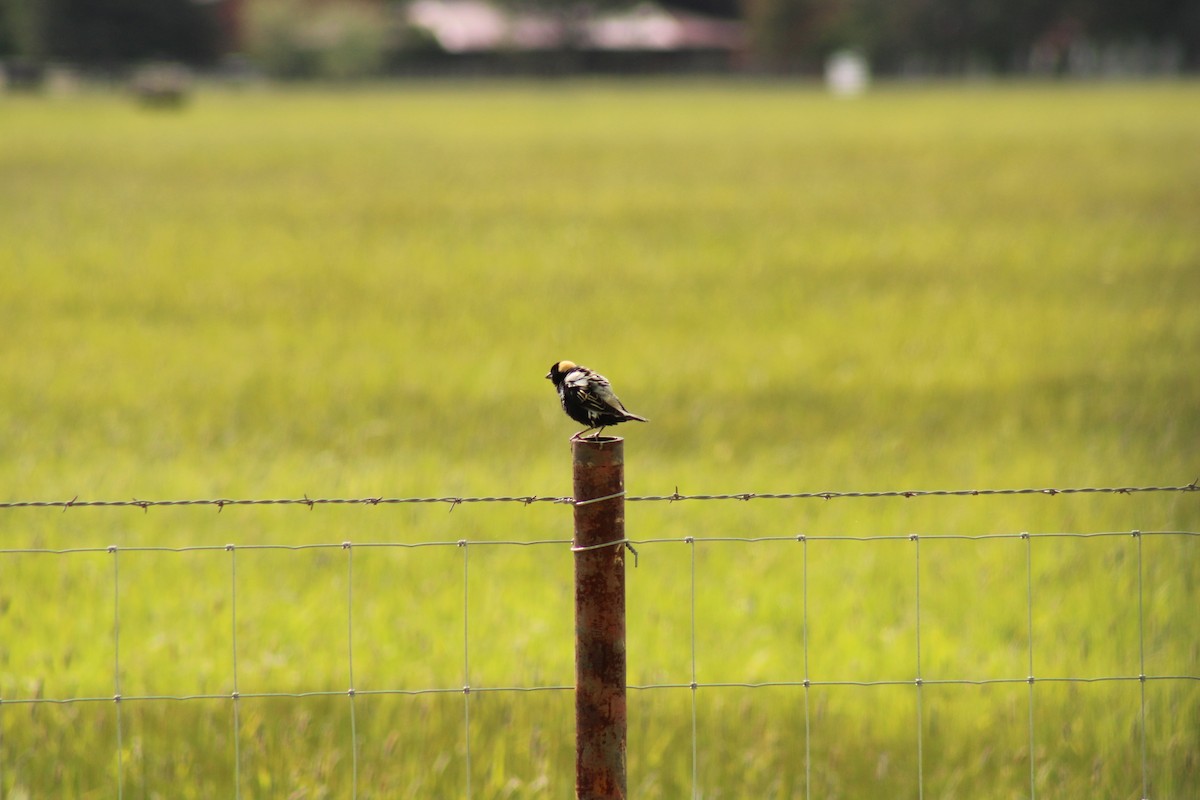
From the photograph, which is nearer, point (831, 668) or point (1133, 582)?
point (831, 668)

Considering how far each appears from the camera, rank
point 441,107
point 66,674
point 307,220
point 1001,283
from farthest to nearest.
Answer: point 441,107
point 307,220
point 1001,283
point 66,674

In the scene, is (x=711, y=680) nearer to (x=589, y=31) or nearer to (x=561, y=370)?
(x=561, y=370)

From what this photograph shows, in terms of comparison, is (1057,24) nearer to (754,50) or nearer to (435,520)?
(754,50)

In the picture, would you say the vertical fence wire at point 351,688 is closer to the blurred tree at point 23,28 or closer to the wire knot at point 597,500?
the wire knot at point 597,500

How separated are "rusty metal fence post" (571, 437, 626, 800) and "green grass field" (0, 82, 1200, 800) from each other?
90cm

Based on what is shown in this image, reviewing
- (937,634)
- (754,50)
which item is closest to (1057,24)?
(754,50)

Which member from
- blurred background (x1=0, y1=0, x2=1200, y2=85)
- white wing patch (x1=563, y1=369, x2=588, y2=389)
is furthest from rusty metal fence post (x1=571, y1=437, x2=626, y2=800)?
blurred background (x1=0, y1=0, x2=1200, y2=85)

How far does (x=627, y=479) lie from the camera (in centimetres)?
1014

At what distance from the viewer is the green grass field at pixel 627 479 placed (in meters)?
6.23

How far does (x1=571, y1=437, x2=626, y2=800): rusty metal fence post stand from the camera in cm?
418

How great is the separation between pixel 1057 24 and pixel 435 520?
122621 millimetres

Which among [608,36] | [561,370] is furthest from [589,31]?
[561,370]

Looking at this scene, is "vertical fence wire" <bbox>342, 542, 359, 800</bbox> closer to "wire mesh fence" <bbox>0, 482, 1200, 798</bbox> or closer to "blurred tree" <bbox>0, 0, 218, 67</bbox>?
"wire mesh fence" <bbox>0, 482, 1200, 798</bbox>

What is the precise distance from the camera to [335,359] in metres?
14.6
